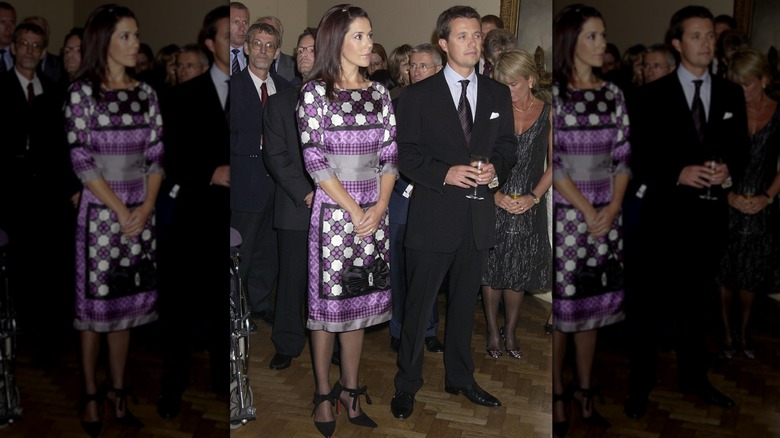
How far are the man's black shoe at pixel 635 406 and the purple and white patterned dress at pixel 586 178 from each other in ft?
0.49

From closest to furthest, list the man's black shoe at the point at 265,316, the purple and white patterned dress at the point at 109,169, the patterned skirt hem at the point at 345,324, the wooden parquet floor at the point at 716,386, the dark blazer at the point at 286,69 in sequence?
the wooden parquet floor at the point at 716,386 → the purple and white patterned dress at the point at 109,169 → the dark blazer at the point at 286,69 → the patterned skirt hem at the point at 345,324 → the man's black shoe at the point at 265,316

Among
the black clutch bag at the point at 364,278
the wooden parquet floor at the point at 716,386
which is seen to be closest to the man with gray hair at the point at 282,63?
the black clutch bag at the point at 364,278

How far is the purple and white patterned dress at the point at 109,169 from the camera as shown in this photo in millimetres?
1836

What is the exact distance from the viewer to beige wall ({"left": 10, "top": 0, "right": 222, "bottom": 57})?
175cm

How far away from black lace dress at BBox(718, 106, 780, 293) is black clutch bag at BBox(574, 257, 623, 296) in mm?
414

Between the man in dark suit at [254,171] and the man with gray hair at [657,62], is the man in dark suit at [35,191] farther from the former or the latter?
the man with gray hair at [657,62]

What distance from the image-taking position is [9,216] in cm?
182

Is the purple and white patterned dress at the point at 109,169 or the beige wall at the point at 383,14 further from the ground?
the beige wall at the point at 383,14

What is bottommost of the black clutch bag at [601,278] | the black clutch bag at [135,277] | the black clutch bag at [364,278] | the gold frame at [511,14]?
the black clutch bag at [364,278]

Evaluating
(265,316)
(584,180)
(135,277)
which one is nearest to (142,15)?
(135,277)

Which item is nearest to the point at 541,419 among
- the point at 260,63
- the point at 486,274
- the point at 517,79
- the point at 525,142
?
the point at 486,274

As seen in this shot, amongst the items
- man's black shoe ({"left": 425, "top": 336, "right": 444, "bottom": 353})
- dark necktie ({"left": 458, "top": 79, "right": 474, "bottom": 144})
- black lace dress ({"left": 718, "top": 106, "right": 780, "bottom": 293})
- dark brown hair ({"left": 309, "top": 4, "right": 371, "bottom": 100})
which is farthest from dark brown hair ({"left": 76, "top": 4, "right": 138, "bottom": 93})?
man's black shoe ({"left": 425, "top": 336, "right": 444, "bottom": 353})

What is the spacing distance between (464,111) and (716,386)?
157 cm

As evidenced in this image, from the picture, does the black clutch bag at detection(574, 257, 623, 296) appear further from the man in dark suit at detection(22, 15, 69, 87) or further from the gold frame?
the gold frame
